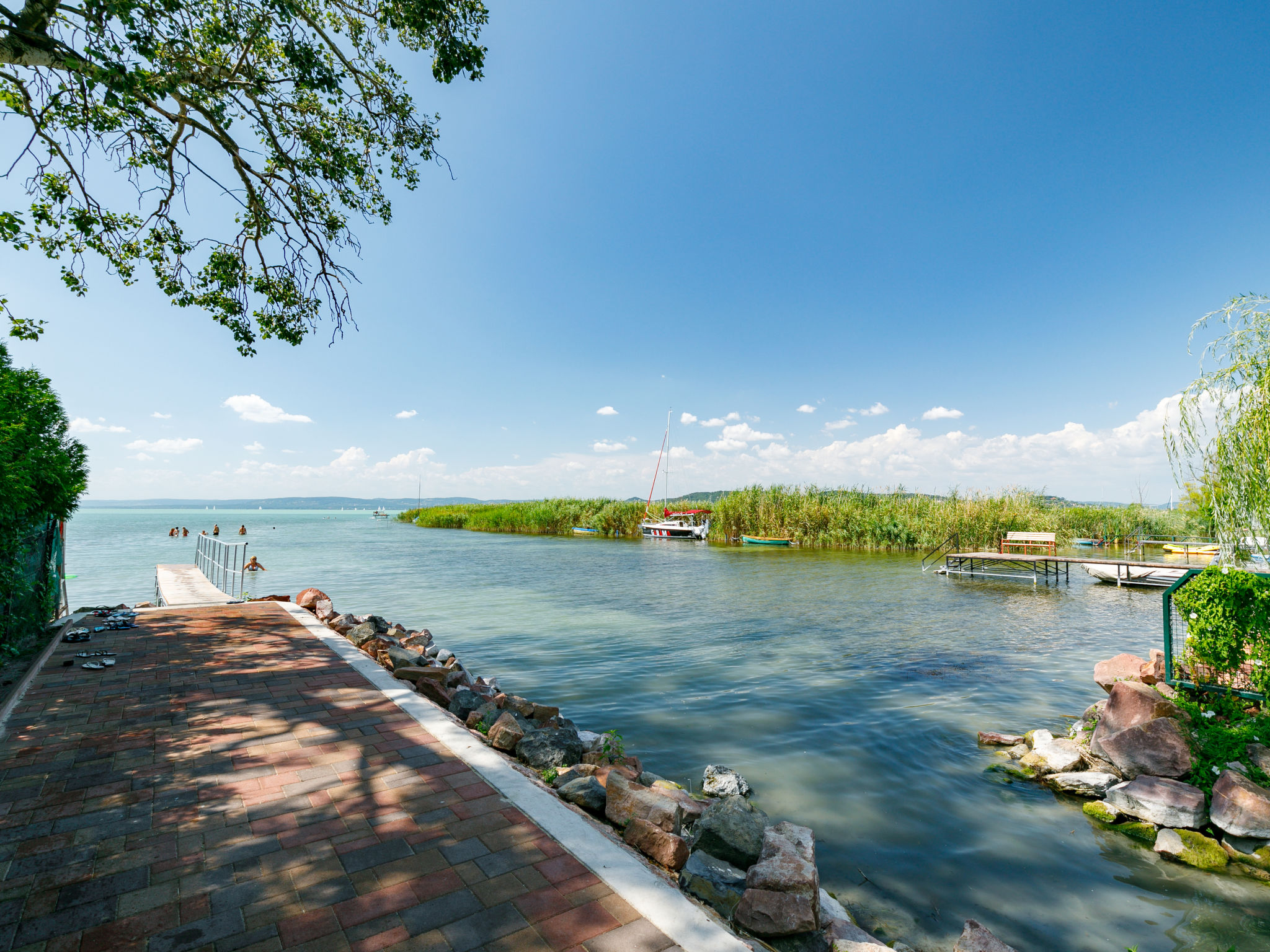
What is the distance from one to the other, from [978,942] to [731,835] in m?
1.40

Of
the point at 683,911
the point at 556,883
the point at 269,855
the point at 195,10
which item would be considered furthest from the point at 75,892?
the point at 195,10

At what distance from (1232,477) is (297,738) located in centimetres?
965

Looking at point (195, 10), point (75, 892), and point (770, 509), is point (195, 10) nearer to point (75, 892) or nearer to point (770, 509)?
point (75, 892)

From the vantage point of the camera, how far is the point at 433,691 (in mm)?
6180

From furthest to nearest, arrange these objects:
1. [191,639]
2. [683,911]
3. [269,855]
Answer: [191,639]
[269,855]
[683,911]

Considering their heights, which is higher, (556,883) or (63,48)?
(63,48)

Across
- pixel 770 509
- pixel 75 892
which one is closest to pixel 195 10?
pixel 75 892

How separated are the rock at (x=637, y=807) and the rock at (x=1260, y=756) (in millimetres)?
5102

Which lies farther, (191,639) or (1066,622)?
(1066,622)

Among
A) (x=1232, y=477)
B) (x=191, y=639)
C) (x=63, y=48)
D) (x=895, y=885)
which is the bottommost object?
(x=895, y=885)

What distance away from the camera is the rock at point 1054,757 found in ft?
18.6

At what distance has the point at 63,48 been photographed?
514 centimetres

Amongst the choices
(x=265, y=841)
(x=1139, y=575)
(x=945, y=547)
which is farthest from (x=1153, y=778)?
(x=945, y=547)

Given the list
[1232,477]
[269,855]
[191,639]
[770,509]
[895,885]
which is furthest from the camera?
[770,509]
